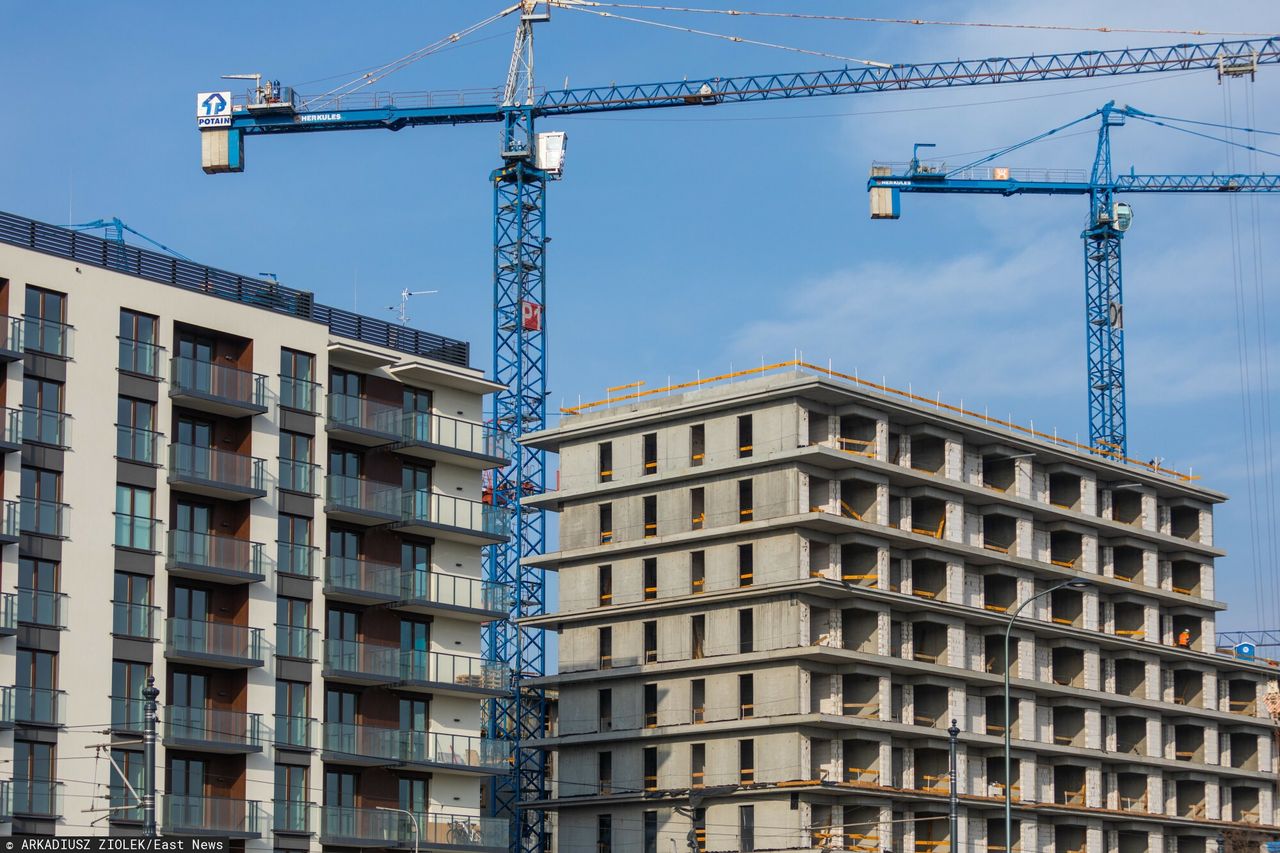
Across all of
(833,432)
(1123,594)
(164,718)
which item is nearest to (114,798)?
(164,718)

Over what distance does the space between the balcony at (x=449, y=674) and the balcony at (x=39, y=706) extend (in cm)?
1459

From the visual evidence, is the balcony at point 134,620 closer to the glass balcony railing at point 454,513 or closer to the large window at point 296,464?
the large window at point 296,464

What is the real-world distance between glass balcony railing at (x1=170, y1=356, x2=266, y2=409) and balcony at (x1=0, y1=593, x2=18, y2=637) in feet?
31.3

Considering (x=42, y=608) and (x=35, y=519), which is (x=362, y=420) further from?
(x=42, y=608)

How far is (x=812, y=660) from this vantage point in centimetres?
10375

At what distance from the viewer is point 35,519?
228 ft

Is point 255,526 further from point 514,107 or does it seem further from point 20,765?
point 514,107

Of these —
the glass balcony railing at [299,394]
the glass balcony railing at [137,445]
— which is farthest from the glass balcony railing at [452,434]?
the glass balcony railing at [137,445]

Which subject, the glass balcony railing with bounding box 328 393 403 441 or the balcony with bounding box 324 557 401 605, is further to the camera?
the glass balcony railing with bounding box 328 393 403 441

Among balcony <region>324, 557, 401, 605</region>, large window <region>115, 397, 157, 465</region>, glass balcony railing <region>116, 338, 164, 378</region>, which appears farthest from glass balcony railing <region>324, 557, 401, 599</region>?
glass balcony railing <region>116, 338, 164, 378</region>

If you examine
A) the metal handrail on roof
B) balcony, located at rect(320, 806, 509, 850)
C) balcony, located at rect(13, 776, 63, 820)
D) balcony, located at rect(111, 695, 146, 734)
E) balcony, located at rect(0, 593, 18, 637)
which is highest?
the metal handrail on roof

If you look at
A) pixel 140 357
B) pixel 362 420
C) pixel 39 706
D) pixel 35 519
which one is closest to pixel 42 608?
pixel 35 519

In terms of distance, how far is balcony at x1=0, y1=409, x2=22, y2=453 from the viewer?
2709 inches

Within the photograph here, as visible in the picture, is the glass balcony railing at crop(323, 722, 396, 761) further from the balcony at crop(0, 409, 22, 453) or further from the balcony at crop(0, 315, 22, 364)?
the balcony at crop(0, 315, 22, 364)
